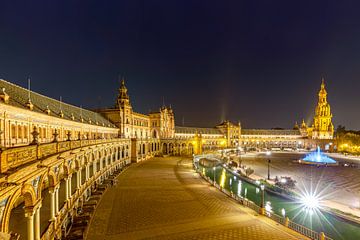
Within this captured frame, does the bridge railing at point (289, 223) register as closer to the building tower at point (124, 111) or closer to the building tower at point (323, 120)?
the building tower at point (124, 111)

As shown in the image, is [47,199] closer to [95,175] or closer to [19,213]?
[19,213]

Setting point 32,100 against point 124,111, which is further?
point 124,111

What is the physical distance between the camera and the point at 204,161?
209 ft

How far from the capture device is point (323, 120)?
118 m

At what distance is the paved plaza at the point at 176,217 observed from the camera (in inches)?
610

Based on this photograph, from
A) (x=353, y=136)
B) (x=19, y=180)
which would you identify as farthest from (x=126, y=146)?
(x=353, y=136)

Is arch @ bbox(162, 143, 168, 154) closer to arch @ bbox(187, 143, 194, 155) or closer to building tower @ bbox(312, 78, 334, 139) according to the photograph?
arch @ bbox(187, 143, 194, 155)

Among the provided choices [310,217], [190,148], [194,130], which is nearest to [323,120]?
[194,130]

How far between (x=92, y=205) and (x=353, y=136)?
4229 inches

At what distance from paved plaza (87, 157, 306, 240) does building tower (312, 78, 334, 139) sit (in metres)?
111

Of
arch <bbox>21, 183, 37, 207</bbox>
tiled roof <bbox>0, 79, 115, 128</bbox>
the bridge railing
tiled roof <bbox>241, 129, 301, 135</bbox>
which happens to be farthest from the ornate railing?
tiled roof <bbox>241, 129, 301, 135</bbox>

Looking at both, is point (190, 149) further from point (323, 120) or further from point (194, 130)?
point (323, 120)

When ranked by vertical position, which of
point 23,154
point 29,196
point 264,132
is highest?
point 23,154

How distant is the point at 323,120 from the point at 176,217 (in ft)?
409
